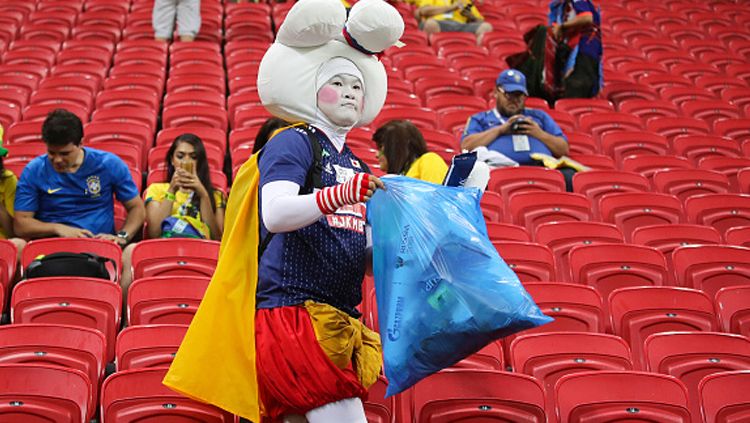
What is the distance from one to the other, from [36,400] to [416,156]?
8.75ft

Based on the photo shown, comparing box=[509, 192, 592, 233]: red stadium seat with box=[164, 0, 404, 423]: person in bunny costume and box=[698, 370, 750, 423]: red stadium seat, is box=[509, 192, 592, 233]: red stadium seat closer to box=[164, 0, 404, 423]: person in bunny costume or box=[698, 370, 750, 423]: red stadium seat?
box=[698, 370, 750, 423]: red stadium seat

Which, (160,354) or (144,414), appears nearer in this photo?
(144,414)

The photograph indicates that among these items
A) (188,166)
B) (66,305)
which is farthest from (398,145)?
(66,305)

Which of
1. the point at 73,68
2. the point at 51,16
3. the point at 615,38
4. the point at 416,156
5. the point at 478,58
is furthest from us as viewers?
the point at 615,38

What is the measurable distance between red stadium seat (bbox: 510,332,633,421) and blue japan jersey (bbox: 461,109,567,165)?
295cm

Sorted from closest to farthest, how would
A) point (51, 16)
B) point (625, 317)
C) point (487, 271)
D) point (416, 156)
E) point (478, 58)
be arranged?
point (487, 271) < point (625, 317) < point (416, 156) < point (478, 58) < point (51, 16)

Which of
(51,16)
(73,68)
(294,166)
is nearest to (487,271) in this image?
(294,166)

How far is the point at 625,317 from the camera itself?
4.77 m

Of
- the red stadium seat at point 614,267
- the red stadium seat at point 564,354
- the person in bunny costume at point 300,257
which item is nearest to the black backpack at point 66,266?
the person in bunny costume at point 300,257

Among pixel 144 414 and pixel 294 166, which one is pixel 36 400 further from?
pixel 294 166

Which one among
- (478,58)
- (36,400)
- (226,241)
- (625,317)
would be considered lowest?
(625,317)

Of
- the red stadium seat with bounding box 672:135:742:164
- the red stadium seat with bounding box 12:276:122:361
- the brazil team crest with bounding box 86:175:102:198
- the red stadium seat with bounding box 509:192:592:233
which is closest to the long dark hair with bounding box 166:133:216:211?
the brazil team crest with bounding box 86:175:102:198

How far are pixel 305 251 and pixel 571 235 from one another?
275 cm

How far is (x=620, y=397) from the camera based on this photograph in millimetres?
3805
